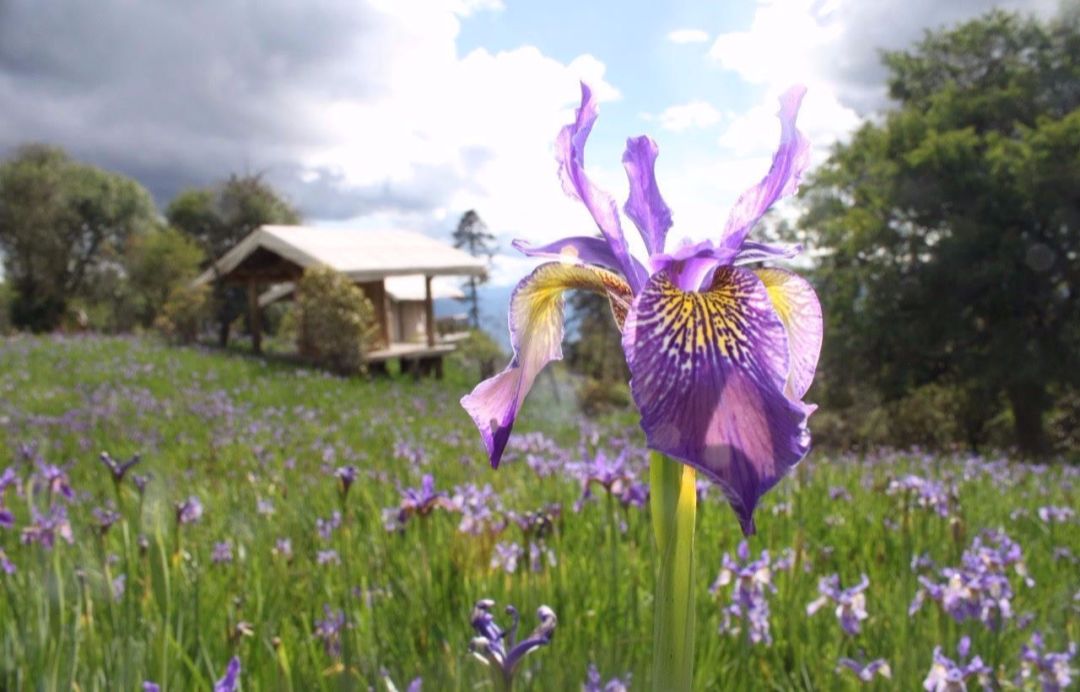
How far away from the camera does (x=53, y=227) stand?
43.1 meters

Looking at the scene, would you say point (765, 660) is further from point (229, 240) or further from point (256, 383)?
point (229, 240)

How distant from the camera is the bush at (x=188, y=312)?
70.3 ft

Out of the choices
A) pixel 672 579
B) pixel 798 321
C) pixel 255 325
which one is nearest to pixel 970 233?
pixel 255 325

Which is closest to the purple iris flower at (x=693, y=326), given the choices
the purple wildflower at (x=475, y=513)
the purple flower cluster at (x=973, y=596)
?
the purple flower cluster at (x=973, y=596)

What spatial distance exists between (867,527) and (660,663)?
3.45m

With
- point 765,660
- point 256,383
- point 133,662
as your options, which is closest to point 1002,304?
point 256,383

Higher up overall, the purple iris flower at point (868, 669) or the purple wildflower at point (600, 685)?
the purple wildflower at point (600, 685)

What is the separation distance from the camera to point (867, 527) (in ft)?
13.0

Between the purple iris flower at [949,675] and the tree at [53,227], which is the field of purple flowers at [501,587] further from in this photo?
the tree at [53,227]

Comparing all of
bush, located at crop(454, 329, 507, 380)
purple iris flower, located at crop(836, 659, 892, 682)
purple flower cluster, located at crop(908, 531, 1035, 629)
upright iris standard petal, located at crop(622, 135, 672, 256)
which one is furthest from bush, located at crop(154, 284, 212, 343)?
upright iris standard petal, located at crop(622, 135, 672, 256)

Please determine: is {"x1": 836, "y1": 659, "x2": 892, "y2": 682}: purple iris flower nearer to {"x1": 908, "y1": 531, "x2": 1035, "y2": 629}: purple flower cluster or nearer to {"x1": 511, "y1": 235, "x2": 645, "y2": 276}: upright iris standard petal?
{"x1": 908, "y1": 531, "x2": 1035, "y2": 629}: purple flower cluster

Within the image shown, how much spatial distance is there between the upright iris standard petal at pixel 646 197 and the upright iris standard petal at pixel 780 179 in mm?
99

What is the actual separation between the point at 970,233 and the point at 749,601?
53.9 ft

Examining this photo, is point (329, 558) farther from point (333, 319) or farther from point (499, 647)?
point (333, 319)
